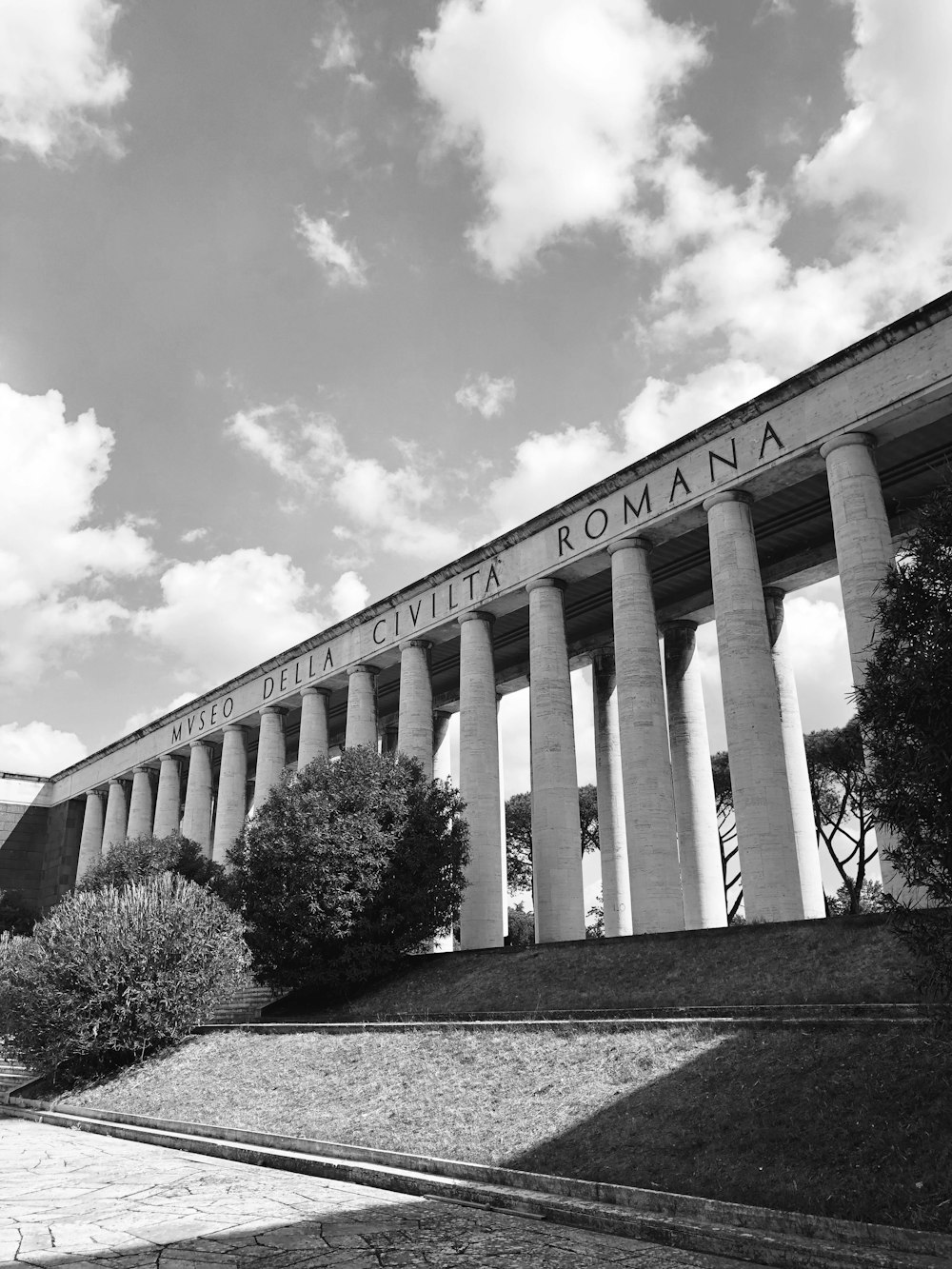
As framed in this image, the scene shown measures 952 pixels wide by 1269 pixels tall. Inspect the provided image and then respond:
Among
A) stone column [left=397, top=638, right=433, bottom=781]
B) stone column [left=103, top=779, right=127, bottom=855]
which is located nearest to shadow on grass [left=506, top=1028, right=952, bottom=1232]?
stone column [left=397, top=638, right=433, bottom=781]

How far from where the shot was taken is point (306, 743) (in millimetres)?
40125

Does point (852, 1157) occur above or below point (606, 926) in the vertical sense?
below

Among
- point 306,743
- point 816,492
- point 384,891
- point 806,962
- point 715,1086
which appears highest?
point 816,492

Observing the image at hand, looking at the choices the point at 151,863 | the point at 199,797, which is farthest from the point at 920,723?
the point at 199,797

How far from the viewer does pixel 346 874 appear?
25.7m

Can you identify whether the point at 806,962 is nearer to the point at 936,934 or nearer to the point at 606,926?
the point at 936,934

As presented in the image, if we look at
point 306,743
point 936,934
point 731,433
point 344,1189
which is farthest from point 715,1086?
point 306,743

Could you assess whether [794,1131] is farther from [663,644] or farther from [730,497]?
[663,644]

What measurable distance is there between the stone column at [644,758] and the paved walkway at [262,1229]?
1508 centimetres

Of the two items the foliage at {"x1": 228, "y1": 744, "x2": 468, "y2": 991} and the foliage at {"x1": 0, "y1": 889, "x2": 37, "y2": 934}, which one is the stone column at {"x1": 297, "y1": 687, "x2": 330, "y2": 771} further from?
→ the foliage at {"x1": 0, "y1": 889, "x2": 37, "y2": 934}

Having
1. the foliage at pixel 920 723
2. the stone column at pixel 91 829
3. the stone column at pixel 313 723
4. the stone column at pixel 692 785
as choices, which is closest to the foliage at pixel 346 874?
the stone column at pixel 692 785

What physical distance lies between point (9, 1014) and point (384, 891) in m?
9.38

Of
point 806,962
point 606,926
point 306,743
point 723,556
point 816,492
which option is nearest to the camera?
point 806,962

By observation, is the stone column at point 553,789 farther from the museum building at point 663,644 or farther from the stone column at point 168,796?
the stone column at point 168,796
